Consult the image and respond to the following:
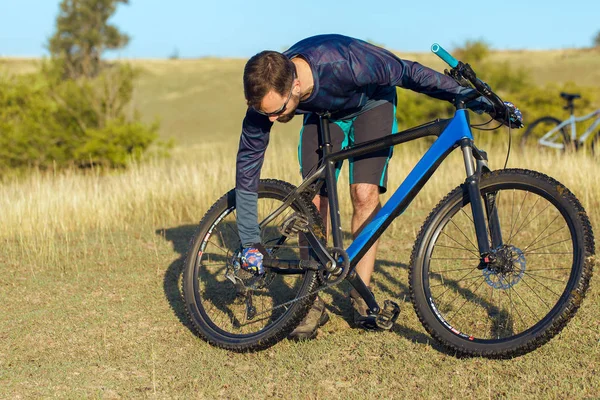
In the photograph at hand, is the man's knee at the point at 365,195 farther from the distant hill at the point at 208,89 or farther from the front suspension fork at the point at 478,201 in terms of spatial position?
the distant hill at the point at 208,89

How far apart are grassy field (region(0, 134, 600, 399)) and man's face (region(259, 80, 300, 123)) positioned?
1.38 m

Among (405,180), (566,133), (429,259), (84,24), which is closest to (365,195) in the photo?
(405,180)

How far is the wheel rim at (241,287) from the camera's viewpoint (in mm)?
4293

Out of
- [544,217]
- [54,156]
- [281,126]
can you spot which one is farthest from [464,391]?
[281,126]

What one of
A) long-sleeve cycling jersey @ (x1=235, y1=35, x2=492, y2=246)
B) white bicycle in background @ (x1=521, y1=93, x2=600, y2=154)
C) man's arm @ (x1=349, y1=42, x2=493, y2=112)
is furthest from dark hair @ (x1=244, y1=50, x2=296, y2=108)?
white bicycle in background @ (x1=521, y1=93, x2=600, y2=154)

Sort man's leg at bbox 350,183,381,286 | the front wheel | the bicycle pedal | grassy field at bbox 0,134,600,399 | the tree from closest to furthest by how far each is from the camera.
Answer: the front wheel < grassy field at bbox 0,134,600,399 < the bicycle pedal < man's leg at bbox 350,183,381,286 < the tree

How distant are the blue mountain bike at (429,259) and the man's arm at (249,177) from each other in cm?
13

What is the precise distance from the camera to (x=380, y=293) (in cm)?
516

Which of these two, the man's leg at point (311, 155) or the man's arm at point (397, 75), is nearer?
the man's arm at point (397, 75)

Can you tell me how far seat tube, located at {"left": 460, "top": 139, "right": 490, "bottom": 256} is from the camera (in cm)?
369

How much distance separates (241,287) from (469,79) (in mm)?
1751

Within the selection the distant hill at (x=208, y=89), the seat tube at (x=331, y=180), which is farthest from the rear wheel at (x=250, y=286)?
the distant hill at (x=208, y=89)

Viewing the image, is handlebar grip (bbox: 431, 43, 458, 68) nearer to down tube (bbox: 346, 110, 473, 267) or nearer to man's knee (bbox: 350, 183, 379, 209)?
down tube (bbox: 346, 110, 473, 267)

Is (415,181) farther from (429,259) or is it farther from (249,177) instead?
(249,177)
